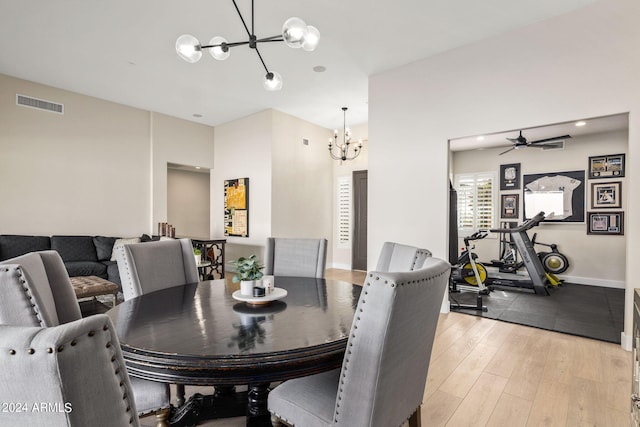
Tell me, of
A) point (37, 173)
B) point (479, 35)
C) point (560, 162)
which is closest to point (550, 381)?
point (479, 35)

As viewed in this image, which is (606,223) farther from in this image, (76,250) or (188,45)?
(76,250)

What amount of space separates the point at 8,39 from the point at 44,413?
15.5ft

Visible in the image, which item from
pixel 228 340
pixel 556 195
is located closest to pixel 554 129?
pixel 556 195

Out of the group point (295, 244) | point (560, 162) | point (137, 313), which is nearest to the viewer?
point (137, 313)

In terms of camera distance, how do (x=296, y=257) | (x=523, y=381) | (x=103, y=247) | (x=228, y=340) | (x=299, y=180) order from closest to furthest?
(x=228, y=340) < (x=523, y=381) < (x=296, y=257) < (x=103, y=247) < (x=299, y=180)

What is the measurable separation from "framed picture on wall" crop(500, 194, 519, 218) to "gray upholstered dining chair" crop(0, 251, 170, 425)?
6.11m

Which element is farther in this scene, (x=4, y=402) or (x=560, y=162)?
(x=560, y=162)

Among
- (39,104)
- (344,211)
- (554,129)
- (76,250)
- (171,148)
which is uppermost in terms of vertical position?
(39,104)

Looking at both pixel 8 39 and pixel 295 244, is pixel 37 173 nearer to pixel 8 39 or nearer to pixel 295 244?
pixel 8 39

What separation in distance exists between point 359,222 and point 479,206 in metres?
2.31

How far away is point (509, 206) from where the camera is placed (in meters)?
5.80

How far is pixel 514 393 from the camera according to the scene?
2.09 metres

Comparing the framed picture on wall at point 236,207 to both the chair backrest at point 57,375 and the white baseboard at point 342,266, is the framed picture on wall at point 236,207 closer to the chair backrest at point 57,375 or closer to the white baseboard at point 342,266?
the white baseboard at point 342,266

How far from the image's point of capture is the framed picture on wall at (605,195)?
4922 mm
